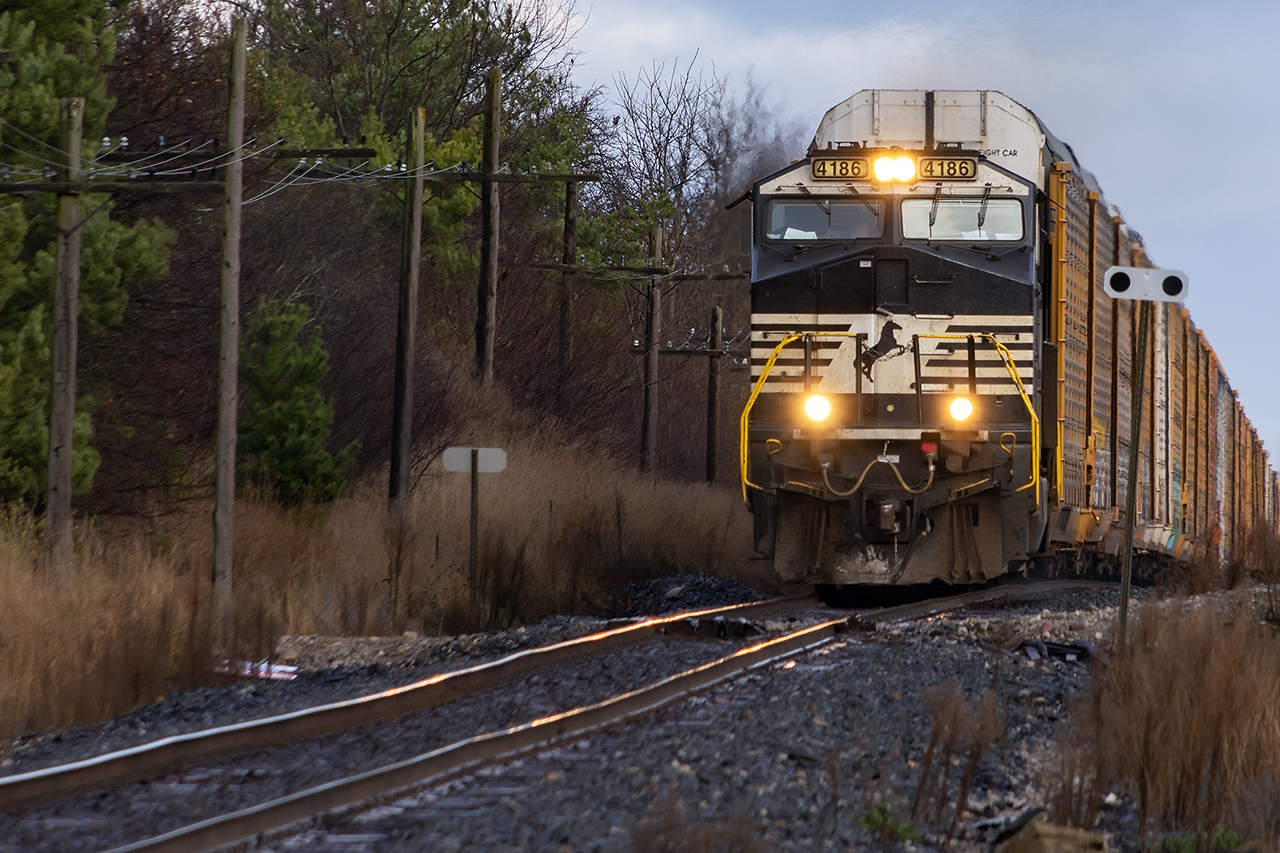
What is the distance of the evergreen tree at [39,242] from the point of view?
13.4 meters

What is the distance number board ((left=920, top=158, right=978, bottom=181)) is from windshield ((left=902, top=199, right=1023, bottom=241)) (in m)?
0.22

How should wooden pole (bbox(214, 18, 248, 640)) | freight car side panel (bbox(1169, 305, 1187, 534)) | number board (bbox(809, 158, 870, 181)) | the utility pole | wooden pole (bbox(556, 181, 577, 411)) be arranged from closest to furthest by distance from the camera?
number board (bbox(809, 158, 870, 181))
wooden pole (bbox(214, 18, 248, 640))
freight car side panel (bbox(1169, 305, 1187, 534))
wooden pole (bbox(556, 181, 577, 411))
the utility pole

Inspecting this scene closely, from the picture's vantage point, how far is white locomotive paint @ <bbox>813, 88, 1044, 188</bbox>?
12469 mm

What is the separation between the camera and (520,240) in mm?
37000

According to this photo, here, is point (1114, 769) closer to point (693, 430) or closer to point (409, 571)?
point (409, 571)

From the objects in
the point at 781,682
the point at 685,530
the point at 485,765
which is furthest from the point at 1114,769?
the point at 685,530

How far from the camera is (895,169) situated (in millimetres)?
12023

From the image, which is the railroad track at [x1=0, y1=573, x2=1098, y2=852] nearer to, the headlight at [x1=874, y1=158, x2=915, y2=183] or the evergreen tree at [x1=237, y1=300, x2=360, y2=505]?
the headlight at [x1=874, y1=158, x2=915, y2=183]

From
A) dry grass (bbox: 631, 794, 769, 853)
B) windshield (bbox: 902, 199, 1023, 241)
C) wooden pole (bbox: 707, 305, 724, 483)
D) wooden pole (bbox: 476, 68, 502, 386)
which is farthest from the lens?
wooden pole (bbox: 707, 305, 724, 483)

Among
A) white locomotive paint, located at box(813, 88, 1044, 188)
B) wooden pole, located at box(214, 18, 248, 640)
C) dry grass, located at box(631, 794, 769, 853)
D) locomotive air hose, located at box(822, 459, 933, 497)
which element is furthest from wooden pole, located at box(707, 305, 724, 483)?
dry grass, located at box(631, 794, 769, 853)

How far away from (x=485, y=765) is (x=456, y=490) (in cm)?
1463

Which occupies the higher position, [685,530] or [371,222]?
[371,222]

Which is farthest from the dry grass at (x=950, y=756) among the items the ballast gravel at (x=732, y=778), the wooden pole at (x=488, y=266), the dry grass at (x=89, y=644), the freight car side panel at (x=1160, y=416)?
the wooden pole at (x=488, y=266)

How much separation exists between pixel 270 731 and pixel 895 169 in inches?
305
